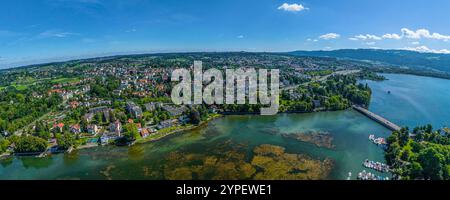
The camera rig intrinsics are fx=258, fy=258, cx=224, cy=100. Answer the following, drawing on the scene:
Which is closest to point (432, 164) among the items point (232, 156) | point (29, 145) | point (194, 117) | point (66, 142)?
point (232, 156)

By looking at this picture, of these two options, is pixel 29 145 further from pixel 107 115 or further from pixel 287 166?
pixel 287 166

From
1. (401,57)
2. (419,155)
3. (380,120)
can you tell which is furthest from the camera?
(401,57)

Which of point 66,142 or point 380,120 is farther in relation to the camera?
point 380,120

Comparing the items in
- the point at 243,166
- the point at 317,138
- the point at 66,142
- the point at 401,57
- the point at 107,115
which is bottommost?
the point at 243,166

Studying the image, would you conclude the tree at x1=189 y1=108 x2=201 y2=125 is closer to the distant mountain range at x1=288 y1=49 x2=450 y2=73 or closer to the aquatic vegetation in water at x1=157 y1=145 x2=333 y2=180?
the aquatic vegetation in water at x1=157 y1=145 x2=333 y2=180

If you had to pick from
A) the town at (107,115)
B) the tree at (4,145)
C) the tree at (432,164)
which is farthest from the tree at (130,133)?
the tree at (432,164)

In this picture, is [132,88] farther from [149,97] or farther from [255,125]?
[255,125]
